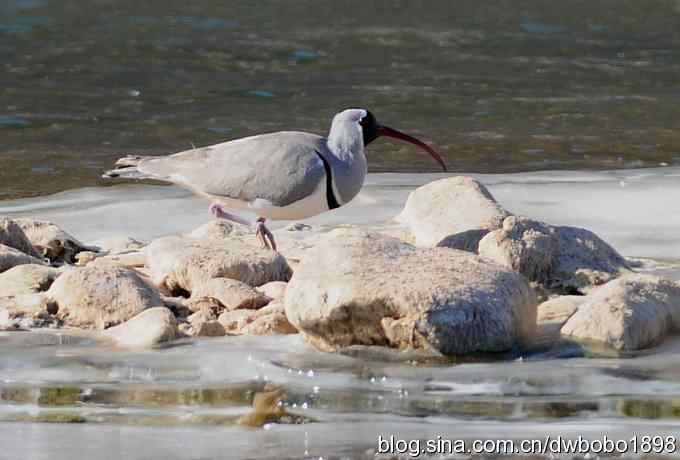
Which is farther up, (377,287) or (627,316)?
(377,287)

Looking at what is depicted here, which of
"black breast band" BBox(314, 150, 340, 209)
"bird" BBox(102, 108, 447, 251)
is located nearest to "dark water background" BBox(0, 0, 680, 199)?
"bird" BBox(102, 108, 447, 251)

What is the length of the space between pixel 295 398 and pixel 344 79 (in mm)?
10985

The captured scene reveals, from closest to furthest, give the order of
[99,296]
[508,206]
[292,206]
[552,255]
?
[99,296], [552,255], [292,206], [508,206]

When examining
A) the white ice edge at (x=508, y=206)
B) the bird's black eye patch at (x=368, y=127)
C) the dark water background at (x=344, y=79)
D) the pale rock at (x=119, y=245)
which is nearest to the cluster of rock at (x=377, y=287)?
the pale rock at (x=119, y=245)

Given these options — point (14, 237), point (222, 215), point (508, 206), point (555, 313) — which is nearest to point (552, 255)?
point (555, 313)

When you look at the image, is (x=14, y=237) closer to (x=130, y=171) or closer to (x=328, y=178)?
(x=130, y=171)

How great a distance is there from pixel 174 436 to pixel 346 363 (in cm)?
108

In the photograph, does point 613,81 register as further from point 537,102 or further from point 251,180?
A: point 251,180

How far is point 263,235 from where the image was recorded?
7.65 meters

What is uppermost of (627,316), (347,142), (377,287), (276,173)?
(347,142)

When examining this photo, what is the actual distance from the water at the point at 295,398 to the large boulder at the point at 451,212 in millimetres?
1392

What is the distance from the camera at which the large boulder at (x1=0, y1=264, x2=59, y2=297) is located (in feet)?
22.0

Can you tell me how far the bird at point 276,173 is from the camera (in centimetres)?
745

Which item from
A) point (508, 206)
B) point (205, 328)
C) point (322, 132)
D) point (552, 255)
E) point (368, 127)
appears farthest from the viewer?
point (322, 132)
